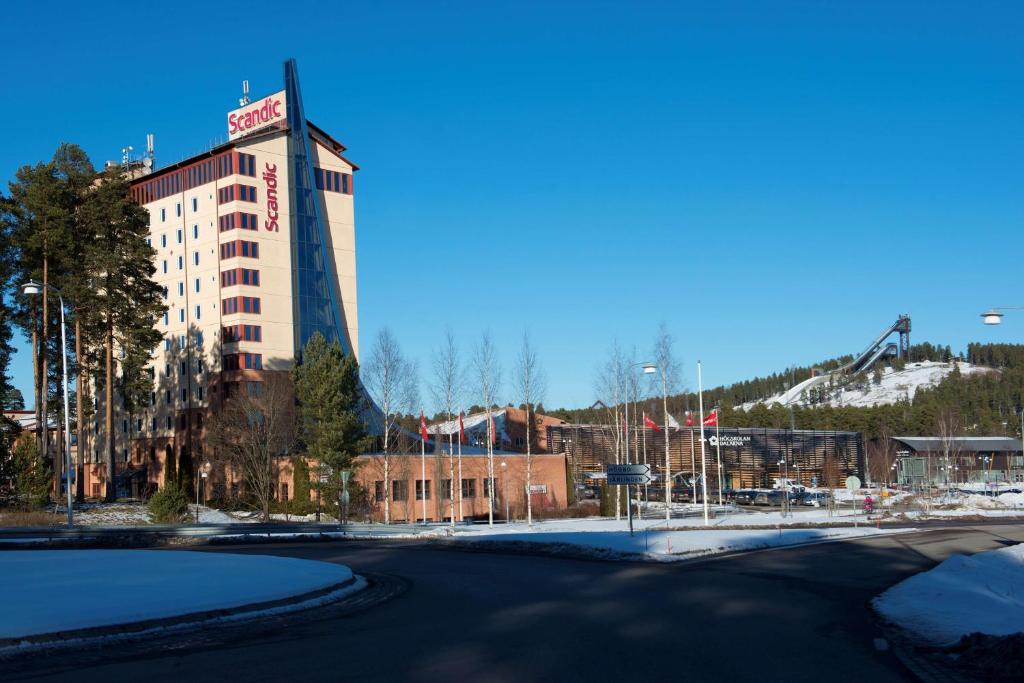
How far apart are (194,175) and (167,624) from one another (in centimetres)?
7369

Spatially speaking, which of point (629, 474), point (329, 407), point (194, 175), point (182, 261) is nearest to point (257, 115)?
point (194, 175)

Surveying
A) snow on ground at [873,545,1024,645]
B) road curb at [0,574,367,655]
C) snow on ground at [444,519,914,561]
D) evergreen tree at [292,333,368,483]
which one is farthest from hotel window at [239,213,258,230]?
snow on ground at [873,545,1024,645]

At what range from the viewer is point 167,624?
1406 cm

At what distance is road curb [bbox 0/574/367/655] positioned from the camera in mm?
12305

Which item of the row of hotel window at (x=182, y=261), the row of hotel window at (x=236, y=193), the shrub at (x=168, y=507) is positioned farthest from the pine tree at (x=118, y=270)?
the row of hotel window at (x=182, y=261)

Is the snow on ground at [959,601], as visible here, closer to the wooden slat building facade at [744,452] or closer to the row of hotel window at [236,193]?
the wooden slat building facade at [744,452]

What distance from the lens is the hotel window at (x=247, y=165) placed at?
259ft

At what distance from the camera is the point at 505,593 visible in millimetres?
18531

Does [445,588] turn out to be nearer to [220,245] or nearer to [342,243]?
[220,245]

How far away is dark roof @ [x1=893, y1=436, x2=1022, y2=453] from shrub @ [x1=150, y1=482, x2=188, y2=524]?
262 feet

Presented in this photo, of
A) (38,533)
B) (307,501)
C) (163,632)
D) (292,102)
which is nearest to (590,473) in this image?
(307,501)

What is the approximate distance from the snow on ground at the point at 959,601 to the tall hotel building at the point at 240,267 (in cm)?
6354

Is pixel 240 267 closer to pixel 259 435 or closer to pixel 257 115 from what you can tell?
pixel 257 115

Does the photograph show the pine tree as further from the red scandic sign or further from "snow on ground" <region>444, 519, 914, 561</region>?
"snow on ground" <region>444, 519, 914, 561</region>
